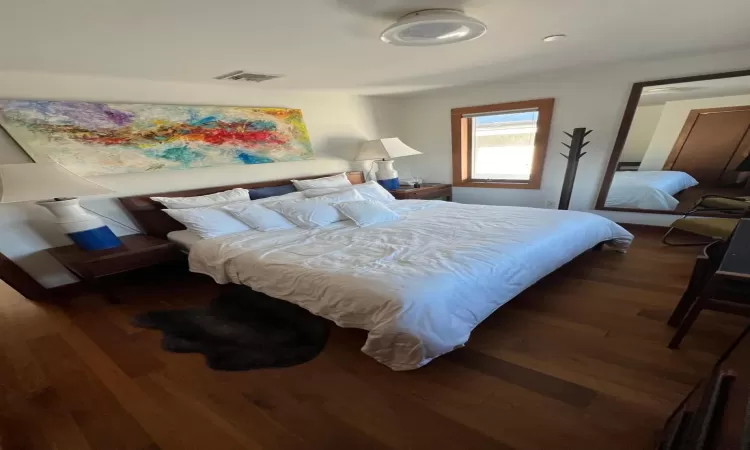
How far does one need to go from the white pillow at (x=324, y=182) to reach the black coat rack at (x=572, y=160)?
254 centimetres

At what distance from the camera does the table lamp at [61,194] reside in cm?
220

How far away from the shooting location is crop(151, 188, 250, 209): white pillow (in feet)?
9.70

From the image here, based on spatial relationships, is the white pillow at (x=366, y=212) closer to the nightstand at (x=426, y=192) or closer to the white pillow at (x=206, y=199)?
the white pillow at (x=206, y=199)

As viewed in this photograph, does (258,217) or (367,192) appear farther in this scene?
(367,192)

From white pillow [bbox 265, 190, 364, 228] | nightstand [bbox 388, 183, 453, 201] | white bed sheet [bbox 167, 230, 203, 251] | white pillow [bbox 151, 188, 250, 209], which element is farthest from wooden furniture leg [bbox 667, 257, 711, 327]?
white pillow [bbox 151, 188, 250, 209]

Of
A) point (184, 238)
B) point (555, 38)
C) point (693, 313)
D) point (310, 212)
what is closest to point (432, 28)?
point (555, 38)

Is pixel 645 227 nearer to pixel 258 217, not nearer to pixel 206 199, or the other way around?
pixel 258 217

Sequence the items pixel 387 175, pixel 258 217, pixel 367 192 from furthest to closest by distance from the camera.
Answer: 1. pixel 387 175
2. pixel 367 192
3. pixel 258 217

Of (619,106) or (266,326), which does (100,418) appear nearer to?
(266,326)

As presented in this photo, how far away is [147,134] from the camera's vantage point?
297 centimetres

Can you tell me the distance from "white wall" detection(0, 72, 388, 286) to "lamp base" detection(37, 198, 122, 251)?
0.87ft

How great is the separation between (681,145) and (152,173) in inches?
208

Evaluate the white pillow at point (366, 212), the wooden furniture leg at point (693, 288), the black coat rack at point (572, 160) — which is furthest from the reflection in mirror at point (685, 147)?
the white pillow at point (366, 212)

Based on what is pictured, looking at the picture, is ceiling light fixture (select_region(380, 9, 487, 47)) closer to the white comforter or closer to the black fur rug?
the white comforter
